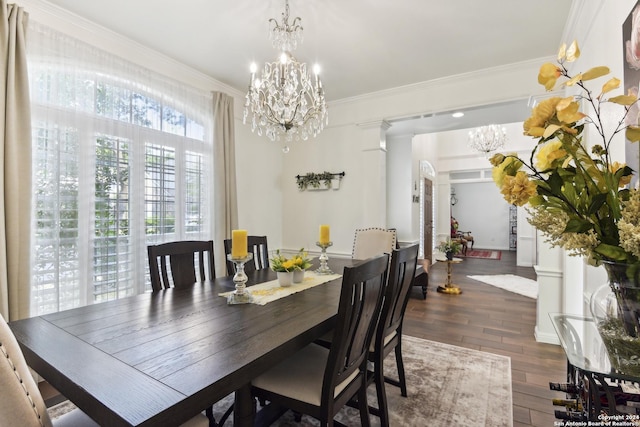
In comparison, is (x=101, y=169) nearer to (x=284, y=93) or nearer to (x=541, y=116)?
(x=284, y=93)

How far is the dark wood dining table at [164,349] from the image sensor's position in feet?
2.75

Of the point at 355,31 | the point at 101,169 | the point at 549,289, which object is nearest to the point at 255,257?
the point at 101,169

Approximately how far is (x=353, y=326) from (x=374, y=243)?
1.96m

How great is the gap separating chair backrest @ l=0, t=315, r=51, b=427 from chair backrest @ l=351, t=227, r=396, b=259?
276cm

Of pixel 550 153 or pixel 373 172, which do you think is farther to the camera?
pixel 373 172

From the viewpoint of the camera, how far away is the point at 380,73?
11.2 ft

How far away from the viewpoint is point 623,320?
0.84m

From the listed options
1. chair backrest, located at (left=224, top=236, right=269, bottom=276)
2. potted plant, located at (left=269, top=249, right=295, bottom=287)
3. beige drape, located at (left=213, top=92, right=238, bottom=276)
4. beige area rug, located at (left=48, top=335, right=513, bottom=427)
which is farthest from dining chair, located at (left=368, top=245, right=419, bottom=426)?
beige drape, located at (left=213, top=92, right=238, bottom=276)

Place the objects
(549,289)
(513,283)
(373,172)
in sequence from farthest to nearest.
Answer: (513,283), (373,172), (549,289)

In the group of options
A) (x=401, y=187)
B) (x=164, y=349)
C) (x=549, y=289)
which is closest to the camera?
(x=164, y=349)

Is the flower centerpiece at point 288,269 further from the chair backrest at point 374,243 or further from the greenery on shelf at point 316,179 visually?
the greenery on shelf at point 316,179

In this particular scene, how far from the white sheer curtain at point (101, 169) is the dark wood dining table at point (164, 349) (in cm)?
115

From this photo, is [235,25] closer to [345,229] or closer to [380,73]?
[380,73]

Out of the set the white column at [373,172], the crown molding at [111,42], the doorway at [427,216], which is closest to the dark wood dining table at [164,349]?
the crown molding at [111,42]
